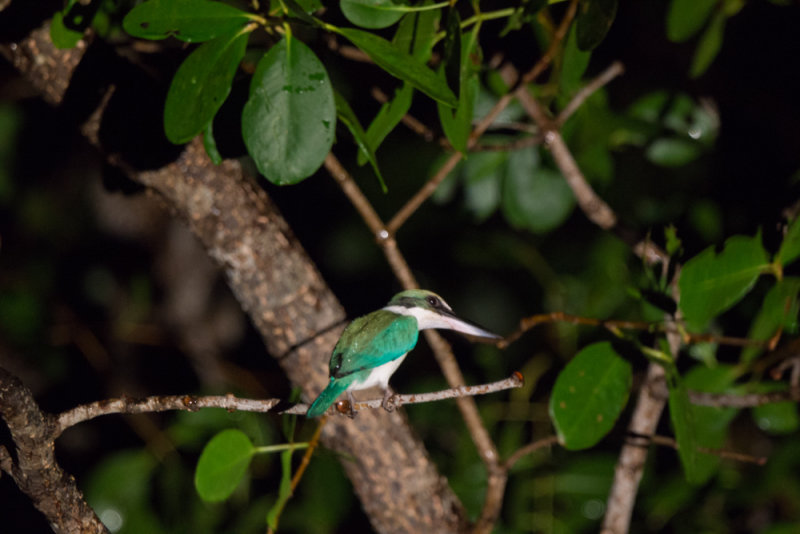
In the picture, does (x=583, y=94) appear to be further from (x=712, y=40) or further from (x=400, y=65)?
(x=400, y=65)

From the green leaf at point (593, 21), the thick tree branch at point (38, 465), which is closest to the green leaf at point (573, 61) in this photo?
the green leaf at point (593, 21)

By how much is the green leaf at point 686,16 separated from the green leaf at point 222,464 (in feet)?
4.23

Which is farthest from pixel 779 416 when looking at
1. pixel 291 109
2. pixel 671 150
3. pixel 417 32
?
pixel 291 109

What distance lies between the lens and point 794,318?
1.34 meters

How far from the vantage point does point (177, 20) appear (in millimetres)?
1030

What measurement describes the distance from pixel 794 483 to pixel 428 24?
2010 mm

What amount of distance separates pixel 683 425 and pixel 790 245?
37 cm

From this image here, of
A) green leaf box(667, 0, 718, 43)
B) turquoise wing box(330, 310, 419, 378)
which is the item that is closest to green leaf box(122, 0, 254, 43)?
turquoise wing box(330, 310, 419, 378)

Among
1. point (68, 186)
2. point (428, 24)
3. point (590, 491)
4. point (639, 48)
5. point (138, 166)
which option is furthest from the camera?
point (68, 186)

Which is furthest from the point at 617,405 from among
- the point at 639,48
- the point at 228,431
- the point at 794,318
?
the point at 639,48

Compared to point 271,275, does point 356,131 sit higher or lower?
higher

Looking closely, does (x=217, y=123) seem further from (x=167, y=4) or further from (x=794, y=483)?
(x=794, y=483)

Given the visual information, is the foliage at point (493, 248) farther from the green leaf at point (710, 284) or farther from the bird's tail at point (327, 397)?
the bird's tail at point (327, 397)

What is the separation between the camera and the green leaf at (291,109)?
106 cm
